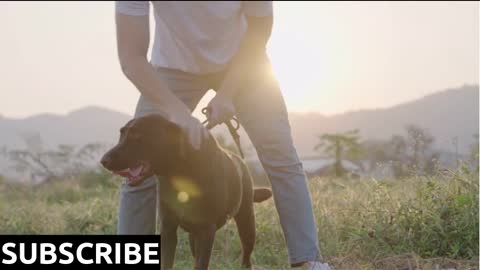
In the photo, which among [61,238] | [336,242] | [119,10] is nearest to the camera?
[119,10]

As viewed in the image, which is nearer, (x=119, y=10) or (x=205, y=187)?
(x=119, y=10)

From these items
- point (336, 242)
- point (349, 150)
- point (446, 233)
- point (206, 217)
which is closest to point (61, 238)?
point (206, 217)

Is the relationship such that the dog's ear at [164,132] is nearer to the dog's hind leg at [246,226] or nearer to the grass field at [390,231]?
the dog's hind leg at [246,226]

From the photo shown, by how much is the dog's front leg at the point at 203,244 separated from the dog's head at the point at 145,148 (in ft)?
1.33

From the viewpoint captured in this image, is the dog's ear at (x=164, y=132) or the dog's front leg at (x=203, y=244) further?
the dog's front leg at (x=203, y=244)

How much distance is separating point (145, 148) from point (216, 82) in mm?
Answer: 549

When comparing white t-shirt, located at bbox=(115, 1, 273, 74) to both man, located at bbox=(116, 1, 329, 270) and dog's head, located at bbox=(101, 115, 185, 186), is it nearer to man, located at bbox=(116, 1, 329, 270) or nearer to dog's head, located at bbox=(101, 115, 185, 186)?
man, located at bbox=(116, 1, 329, 270)

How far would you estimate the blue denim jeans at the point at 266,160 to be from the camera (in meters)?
3.53

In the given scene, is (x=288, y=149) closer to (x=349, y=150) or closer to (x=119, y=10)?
(x=119, y=10)

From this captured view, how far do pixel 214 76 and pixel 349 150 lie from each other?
66.6 feet

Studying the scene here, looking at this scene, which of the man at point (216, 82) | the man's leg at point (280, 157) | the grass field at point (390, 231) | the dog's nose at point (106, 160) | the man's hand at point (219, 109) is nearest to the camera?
the man at point (216, 82)

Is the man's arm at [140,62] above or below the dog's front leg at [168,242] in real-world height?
above

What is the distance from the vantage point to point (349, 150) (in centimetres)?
2348

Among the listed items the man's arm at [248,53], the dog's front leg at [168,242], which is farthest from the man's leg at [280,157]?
the dog's front leg at [168,242]
